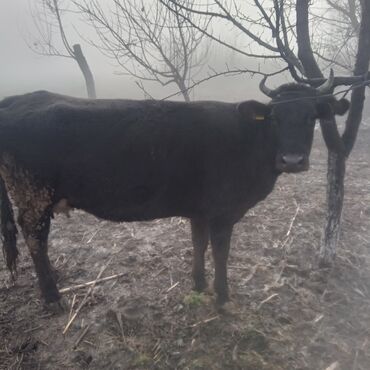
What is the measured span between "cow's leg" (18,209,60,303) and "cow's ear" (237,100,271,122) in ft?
8.00

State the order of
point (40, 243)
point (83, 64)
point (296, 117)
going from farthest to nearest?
1. point (83, 64)
2. point (40, 243)
3. point (296, 117)

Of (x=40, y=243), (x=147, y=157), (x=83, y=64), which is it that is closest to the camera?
(x=147, y=157)

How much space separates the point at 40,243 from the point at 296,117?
317cm

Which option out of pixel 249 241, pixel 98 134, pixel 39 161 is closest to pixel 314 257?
→ pixel 249 241

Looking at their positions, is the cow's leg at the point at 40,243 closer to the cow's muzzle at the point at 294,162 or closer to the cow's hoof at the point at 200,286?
the cow's hoof at the point at 200,286

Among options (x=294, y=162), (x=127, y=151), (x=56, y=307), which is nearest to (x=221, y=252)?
(x=294, y=162)

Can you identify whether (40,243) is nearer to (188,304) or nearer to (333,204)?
(188,304)

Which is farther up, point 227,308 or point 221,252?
point 221,252

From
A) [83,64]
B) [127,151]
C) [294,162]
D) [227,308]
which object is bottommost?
[227,308]

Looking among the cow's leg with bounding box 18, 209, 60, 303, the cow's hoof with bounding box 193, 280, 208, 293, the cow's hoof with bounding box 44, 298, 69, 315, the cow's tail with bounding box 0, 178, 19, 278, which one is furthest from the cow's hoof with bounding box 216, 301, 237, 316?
the cow's tail with bounding box 0, 178, 19, 278

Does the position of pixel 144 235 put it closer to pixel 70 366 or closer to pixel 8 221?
pixel 8 221

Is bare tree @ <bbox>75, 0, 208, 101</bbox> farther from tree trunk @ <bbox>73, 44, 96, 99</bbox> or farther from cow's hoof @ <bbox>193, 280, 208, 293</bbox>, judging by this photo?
tree trunk @ <bbox>73, 44, 96, 99</bbox>

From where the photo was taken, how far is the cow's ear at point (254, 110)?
404 cm

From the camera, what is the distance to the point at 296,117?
3.88 meters
